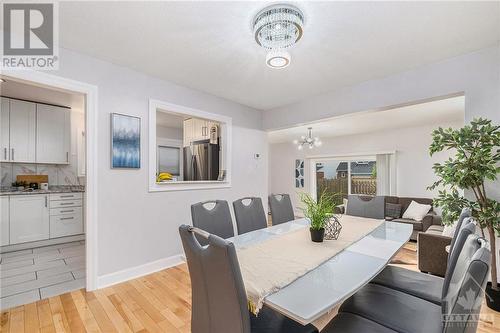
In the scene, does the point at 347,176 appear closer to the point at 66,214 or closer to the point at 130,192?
the point at 130,192

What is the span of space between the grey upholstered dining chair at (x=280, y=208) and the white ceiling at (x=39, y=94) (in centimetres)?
285

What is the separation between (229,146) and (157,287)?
2159mm

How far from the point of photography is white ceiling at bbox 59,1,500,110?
5.55 ft

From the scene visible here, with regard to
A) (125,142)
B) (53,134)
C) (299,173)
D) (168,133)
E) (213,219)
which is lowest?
(213,219)

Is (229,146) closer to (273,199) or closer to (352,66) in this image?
(273,199)

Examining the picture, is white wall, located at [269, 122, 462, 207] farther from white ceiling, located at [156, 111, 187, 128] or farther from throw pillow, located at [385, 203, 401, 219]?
white ceiling, located at [156, 111, 187, 128]

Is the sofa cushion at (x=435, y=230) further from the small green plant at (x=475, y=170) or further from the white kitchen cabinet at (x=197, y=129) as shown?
the white kitchen cabinet at (x=197, y=129)

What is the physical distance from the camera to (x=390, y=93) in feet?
9.34

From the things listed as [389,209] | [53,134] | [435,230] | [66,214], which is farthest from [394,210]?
[53,134]

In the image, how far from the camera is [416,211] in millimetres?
4551

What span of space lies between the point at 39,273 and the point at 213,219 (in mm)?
2494

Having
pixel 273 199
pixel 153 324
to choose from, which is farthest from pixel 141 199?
pixel 273 199

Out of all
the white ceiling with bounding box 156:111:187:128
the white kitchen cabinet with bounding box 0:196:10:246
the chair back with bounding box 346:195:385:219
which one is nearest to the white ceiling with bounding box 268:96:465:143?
the chair back with bounding box 346:195:385:219

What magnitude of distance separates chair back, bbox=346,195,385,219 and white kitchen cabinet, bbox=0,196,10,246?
4.85 meters
